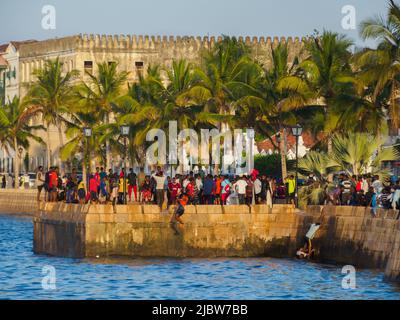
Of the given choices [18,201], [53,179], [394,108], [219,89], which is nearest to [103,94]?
[18,201]

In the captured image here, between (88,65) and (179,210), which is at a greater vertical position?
(88,65)

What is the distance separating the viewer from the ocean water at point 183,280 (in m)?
56.9

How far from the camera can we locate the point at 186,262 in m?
66.4

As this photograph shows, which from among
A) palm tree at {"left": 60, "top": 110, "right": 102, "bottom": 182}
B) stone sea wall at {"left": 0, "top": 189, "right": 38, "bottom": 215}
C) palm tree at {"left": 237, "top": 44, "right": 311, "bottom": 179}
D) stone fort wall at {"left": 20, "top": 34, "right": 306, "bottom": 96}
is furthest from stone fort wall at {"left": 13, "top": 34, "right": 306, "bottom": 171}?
palm tree at {"left": 237, "top": 44, "right": 311, "bottom": 179}

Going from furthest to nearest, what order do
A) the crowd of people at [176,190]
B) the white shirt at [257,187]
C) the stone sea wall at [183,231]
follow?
the white shirt at [257,187], the crowd of people at [176,190], the stone sea wall at [183,231]

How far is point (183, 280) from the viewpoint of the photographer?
61.0 meters

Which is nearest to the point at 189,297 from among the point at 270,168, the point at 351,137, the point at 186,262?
the point at 186,262

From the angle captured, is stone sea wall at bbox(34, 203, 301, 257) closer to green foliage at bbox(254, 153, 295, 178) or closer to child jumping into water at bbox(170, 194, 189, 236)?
child jumping into water at bbox(170, 194, 189, 236)

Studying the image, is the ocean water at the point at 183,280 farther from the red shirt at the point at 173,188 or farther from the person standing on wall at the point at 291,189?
the person standing on wall at the point at 291,189

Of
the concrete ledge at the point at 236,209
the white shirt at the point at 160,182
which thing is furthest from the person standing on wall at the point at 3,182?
the concrete ledge at the point at 236,209

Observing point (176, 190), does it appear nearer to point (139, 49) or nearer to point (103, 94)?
point (103, 94)

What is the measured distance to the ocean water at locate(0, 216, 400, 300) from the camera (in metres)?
56.9

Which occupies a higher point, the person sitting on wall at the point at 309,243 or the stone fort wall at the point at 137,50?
the stone fort wall at the point at 137,50

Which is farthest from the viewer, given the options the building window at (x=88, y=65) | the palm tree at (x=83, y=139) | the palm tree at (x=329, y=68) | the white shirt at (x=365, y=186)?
the building window at (x=88, y=65)
